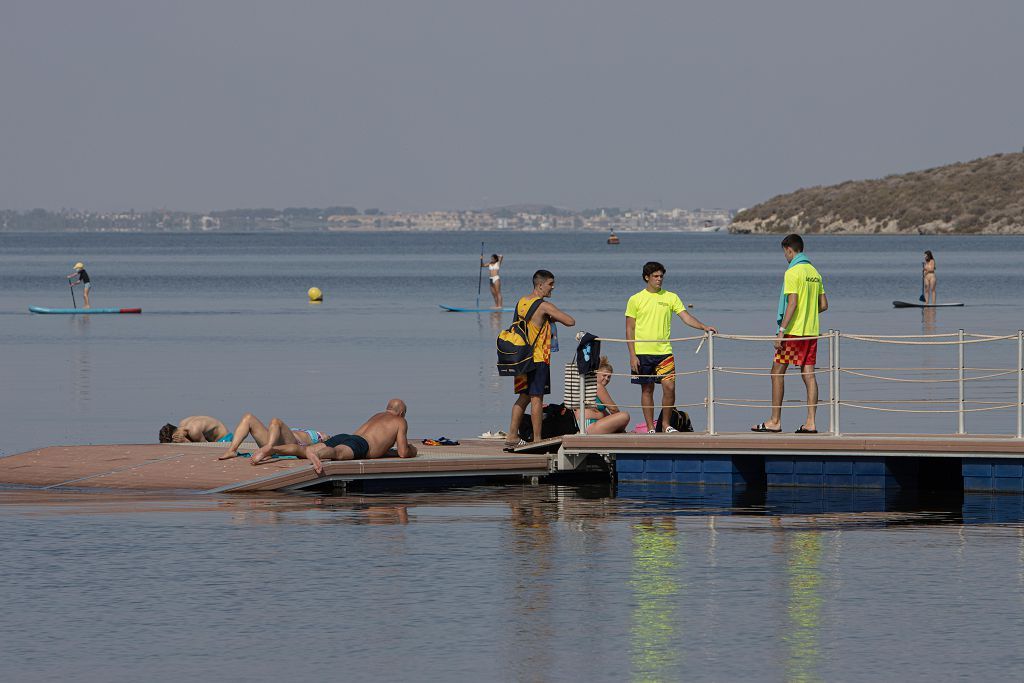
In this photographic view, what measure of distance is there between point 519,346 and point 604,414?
1892 millimetres

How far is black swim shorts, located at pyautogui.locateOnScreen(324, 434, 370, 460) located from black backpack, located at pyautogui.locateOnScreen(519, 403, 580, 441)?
196cm

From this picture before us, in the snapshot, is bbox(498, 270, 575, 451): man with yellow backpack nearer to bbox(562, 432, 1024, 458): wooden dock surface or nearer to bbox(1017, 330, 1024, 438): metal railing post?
bbox(562, 432, 1024, 458): wooden dock surface

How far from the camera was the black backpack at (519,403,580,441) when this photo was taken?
1858 cm

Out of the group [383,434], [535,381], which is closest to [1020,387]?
[535,381]

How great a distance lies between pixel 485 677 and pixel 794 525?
5939mm

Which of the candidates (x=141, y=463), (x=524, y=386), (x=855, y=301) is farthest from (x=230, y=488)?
(x=855, y=301)

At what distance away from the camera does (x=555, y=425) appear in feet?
61.1

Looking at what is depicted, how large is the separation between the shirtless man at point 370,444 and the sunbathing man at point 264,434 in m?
0.09

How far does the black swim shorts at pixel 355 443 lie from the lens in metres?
17.5

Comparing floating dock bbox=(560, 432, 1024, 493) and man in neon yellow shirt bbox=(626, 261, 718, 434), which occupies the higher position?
man in neon yellow shirt bbox=(626, 261, 718, 434)

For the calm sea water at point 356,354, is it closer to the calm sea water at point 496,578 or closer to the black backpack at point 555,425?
the calm sea water at point 496,578

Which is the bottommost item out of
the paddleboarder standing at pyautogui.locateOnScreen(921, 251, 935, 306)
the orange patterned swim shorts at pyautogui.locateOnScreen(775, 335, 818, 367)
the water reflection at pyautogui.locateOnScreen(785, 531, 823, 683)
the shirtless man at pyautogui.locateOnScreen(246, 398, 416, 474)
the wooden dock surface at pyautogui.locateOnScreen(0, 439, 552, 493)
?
the water reflection at pyautogui.locateOnScreen(785, 531, 823, 683)

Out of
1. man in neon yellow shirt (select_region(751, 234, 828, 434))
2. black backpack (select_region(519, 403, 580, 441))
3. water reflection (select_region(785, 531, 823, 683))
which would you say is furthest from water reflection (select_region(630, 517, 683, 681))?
black backpack (select_region(519, 403, 580, 441))

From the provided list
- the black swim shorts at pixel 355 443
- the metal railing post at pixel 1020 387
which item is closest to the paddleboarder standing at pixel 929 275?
the metal railing post at pixel 1020 387
